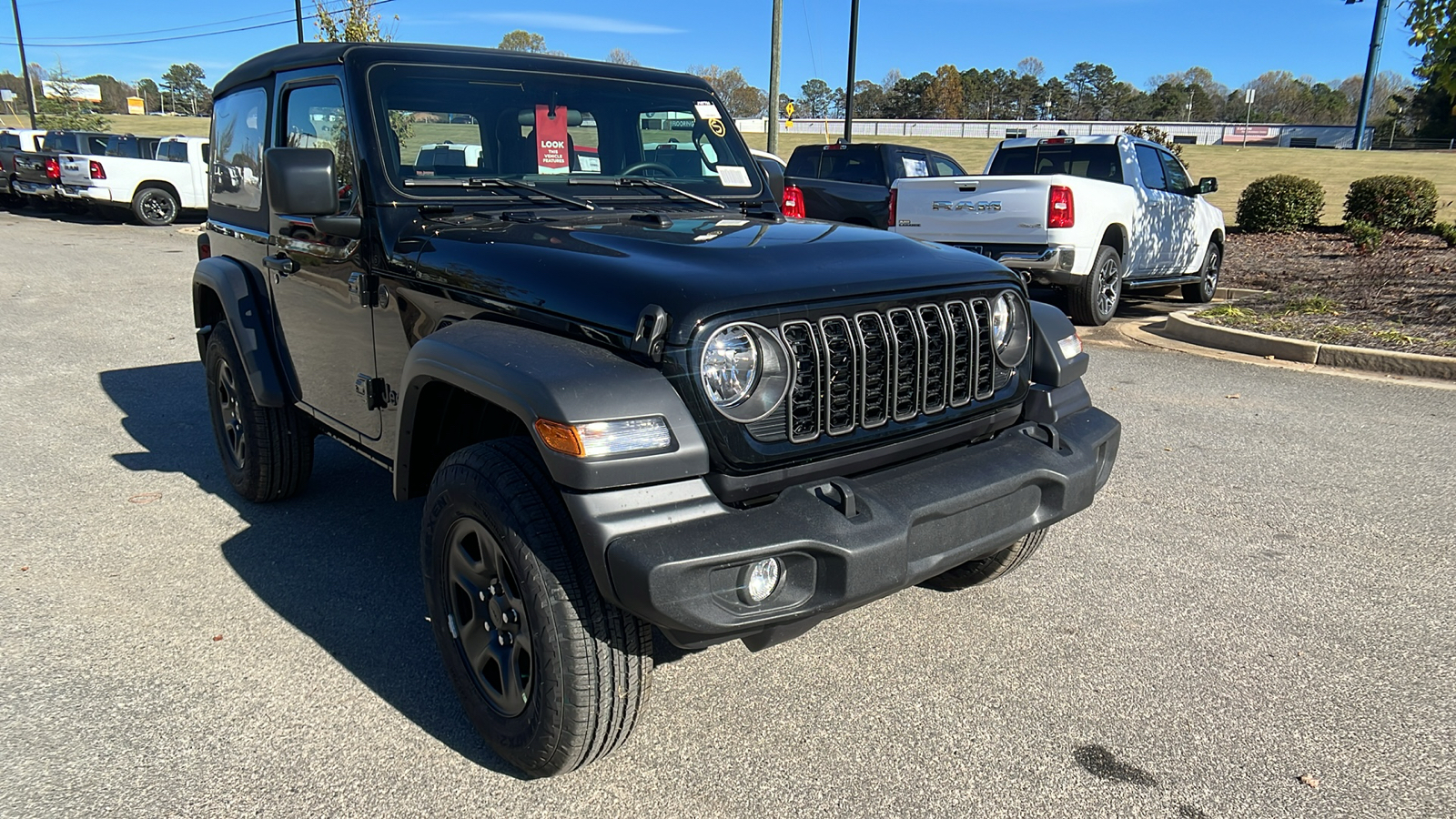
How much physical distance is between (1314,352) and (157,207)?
20797 mm

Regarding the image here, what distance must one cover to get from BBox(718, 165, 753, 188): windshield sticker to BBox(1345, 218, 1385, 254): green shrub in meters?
13.0

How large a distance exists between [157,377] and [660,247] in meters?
5.82

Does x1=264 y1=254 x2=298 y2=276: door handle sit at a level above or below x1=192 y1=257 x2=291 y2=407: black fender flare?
above

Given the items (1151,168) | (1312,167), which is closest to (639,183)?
(1151,168)

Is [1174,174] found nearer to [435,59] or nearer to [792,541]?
[435,59]

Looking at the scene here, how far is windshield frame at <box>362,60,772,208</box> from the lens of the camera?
10.9ft

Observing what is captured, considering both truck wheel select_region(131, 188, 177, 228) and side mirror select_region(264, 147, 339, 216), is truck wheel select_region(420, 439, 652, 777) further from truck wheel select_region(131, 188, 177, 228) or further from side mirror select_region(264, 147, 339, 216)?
truck wheel select_region(131, 188, 177, 228)

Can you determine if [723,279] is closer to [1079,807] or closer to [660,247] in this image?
[660,247]

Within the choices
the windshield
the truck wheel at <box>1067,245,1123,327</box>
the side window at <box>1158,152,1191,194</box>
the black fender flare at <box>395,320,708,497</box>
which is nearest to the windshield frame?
the windshield

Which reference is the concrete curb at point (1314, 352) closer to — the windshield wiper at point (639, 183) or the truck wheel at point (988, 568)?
the truck wheel at point (988, 568)

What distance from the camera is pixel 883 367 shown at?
2633 mm

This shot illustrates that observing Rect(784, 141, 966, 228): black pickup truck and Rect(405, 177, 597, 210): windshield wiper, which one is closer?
Rect(405, 177, 597, 210): windshield wiper

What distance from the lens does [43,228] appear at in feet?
63.7

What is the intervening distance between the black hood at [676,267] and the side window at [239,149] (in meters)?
1.56
